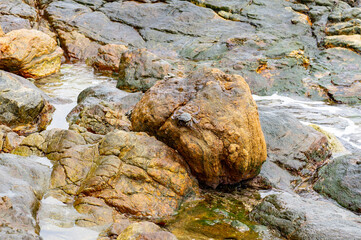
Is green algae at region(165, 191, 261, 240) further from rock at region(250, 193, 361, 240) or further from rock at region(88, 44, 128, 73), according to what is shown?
rock at region(88, 44, 128, 73)

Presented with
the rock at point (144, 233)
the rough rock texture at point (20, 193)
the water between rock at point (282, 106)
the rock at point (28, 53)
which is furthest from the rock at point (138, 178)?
the rock at point (28, 53)

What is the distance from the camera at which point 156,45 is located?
1619 centimetres

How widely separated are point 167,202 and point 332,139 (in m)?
4.81

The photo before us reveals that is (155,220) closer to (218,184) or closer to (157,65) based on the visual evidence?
(218,184)

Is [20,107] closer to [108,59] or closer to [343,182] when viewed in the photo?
[108,59]

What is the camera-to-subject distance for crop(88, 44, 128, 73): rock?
44.9 feet

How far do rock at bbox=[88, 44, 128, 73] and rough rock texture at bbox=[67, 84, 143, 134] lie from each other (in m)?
4.46

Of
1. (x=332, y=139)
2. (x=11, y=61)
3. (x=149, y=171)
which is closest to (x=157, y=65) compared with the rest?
(x=11, y=61)

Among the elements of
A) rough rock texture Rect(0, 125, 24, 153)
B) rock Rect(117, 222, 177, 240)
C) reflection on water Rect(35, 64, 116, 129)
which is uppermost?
rock Rect(117, 222, 177, 240)

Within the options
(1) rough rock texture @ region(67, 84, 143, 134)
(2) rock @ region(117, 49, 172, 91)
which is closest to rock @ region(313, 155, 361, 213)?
(1) rough rock texture @ region(67, 84, 143, 134)

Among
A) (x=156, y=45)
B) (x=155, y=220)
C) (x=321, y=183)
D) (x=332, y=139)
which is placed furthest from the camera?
(x=156, y=45)

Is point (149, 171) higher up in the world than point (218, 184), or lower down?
higher up

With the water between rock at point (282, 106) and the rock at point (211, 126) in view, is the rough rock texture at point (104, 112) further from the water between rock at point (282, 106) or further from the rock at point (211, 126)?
the rock at point (211, 126)

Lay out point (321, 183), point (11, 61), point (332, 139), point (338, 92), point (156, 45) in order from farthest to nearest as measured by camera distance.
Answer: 1. point (156, 45)
2. point (338, 92)
3. point (11, 61)
4. point (332, 139)
5. point (321, 183)
